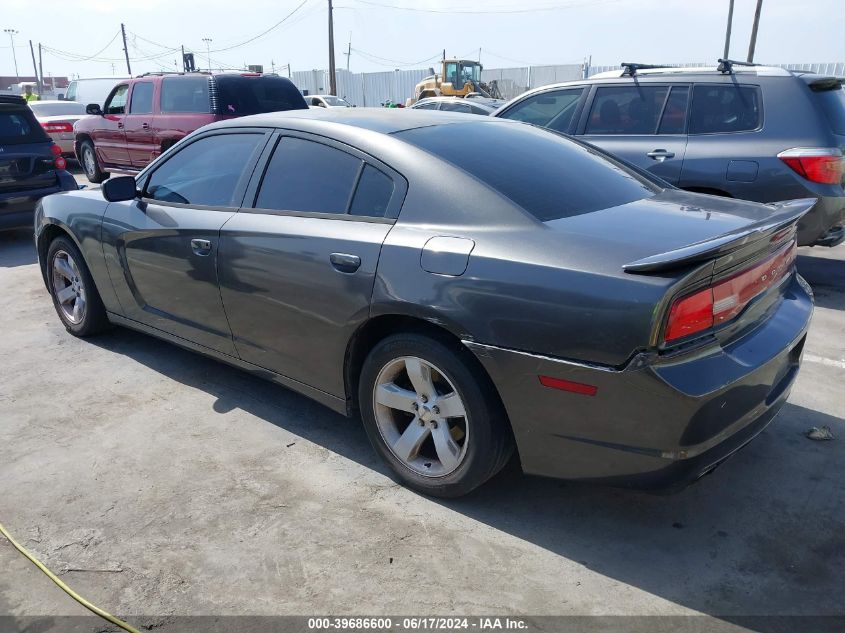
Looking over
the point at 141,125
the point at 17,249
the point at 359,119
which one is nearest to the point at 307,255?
the point at 359,119

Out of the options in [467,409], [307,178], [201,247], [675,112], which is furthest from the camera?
[675,112]

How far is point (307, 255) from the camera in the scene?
3.20 metres

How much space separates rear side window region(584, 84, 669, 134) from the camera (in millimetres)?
6203

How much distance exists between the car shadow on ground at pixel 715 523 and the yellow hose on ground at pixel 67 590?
1276 millimetres

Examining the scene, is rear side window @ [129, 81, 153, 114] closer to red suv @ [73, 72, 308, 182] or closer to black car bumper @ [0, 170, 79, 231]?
red suv @ [73, 72, 308, 182]

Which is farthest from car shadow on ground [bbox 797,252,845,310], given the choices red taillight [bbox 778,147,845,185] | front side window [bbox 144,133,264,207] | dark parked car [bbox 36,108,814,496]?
front side window [bbox 144,133,264,207]

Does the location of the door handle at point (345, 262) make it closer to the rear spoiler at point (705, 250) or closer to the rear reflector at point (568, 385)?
the rear reflector at point (568, 385)

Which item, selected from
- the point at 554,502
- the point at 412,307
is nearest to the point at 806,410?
the point at 554,502

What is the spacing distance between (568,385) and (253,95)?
9.24 m

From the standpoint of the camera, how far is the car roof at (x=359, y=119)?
3396 millimetres

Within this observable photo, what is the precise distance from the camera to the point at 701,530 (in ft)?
9.20

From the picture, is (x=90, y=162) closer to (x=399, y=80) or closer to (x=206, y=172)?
(x=206, y=172)

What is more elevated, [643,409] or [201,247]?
[201,247]

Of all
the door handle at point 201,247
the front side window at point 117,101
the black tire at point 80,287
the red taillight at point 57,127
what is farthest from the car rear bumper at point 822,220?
the red taillight at point 57,127
